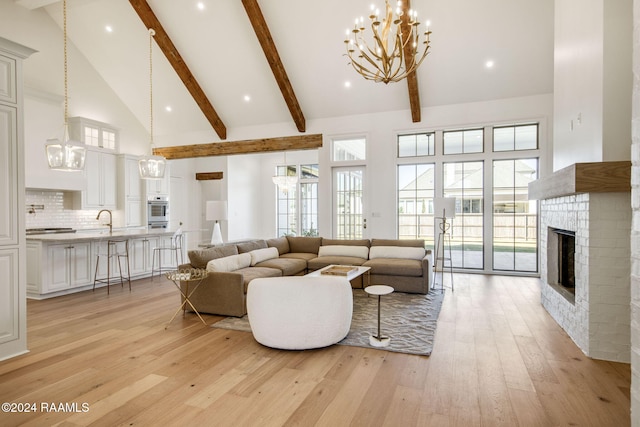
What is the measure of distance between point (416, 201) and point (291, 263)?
329 centimetres

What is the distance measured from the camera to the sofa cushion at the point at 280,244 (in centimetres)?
637

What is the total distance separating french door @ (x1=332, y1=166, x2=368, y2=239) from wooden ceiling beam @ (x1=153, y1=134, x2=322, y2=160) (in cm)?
92

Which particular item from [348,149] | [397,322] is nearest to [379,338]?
[397,322]

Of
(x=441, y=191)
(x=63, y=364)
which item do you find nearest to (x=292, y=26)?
(x=441, y=191)

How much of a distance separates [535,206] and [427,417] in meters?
5.85

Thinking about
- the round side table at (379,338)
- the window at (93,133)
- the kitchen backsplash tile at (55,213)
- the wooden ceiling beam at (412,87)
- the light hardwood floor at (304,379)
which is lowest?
the light hardwood floor at (304,379)

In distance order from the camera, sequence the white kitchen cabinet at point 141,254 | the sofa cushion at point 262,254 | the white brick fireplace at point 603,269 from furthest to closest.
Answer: the white kitchen cabinet at point 141,254 < the sofa cushion at point 262,254 < the white brick fireplace at point 603,269

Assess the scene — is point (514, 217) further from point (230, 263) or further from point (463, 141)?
point (230, 263)

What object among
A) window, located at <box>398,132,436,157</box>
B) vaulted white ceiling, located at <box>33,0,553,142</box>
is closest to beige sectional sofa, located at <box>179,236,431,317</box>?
window, located at <box>398,132,436,157</box>

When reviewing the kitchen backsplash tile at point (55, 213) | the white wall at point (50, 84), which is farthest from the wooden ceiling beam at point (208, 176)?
the kitchen backsplash tile at point (55, 213)

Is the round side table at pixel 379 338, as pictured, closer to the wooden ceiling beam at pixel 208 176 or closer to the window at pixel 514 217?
the window at pixel 514 217

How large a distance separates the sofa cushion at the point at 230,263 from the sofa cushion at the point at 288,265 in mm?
253

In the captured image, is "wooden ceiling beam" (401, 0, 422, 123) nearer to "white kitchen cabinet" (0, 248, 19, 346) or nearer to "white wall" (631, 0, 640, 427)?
"white wall" (631, 0, 640, 427)

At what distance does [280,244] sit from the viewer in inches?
259
